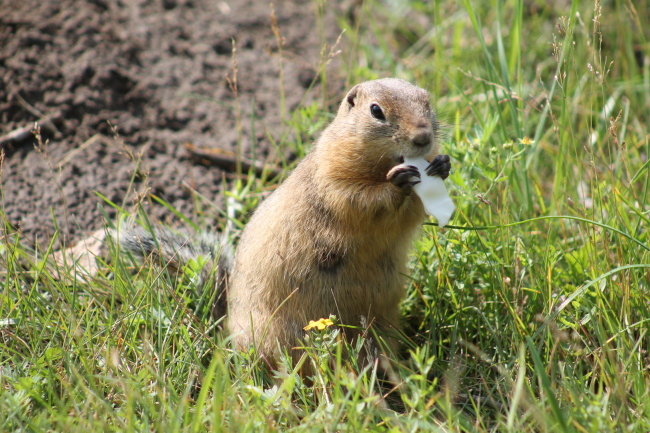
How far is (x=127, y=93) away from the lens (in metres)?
5.22

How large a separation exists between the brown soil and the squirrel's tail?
0.62 m

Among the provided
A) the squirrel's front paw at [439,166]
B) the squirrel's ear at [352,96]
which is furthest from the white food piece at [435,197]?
the squirrel's ear at [352,96]

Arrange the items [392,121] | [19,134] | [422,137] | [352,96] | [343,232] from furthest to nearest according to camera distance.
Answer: [19,134]
[352,96]
[343,232]
[392,121]
[422,137]

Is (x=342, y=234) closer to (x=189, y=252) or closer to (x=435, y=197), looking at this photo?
(x=435, y=197)

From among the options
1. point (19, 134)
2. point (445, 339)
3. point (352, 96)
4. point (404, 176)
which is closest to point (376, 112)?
point (352, 96)

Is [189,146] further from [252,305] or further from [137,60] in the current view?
[252,305]

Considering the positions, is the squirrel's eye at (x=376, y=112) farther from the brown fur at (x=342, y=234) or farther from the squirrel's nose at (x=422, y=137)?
the squirrel's nose at (x=422, y=137)

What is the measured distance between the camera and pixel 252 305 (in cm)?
355

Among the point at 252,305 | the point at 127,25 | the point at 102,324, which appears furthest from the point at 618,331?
the point at 127,25

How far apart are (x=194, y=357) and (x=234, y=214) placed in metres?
1.66

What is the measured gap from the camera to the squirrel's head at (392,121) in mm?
3083

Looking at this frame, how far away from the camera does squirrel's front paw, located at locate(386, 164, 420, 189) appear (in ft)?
10.00

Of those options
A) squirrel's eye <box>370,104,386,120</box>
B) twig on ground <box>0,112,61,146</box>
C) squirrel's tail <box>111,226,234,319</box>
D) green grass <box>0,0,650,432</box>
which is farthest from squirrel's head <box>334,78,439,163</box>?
twig on ground <box>0,112,61,146</box>

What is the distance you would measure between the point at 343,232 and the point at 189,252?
117cm
